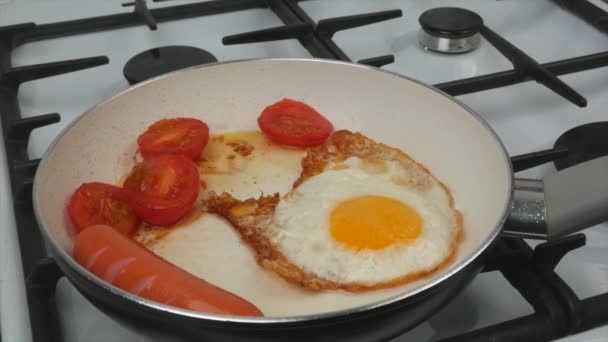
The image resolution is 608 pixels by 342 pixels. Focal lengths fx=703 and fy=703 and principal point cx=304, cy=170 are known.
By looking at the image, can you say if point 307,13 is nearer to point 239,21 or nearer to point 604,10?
point 239,21

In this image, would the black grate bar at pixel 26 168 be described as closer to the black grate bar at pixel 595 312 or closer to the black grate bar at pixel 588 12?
the black grate bar at pixel 595 312

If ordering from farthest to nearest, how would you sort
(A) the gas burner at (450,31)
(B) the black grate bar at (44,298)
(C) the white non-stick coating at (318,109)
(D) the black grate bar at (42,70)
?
(A) the gas burner at (450,31), (D) the black grate bar at (42,70), (C) the white non-stick coating at (318,109), (B) the black grate bar at (44,298)

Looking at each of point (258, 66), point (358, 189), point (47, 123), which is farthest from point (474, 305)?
point (47, 123)

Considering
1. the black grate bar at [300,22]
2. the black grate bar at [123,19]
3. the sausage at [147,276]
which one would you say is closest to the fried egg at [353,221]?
the sausage at [147,276]

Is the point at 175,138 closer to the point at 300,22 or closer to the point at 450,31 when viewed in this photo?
the point at 300,22

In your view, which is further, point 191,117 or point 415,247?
point 191,117

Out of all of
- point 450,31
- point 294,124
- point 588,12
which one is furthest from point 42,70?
point 588,12
